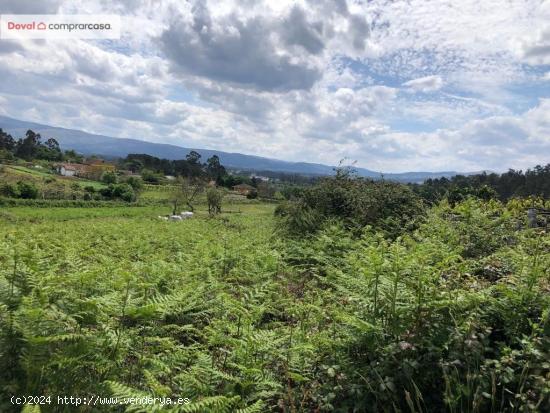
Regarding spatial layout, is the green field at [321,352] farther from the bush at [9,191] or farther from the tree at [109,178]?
the tree at [109,178]

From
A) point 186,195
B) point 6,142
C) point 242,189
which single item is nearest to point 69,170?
point 6,142

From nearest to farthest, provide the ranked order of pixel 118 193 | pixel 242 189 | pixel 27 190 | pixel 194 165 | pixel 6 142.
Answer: pixel 27 190, pixel 118 193, pixel 242 189, pixel 6 142, pixel 194 165

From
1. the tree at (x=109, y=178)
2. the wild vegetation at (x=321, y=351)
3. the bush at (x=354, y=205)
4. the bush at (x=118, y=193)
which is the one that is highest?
the bush at (x=354, y=205)

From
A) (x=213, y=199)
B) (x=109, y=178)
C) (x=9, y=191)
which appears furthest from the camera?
(x=109, y=178)

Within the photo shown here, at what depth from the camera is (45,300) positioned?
10.6 ft

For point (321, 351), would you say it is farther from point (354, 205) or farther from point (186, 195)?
point (186, 195)

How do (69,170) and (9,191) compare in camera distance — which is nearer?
(9,191)

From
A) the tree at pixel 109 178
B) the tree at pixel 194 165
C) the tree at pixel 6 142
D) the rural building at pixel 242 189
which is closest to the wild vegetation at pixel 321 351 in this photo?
the rural building at pixel 242 189

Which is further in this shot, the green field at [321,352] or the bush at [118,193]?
the bush at [118,193]

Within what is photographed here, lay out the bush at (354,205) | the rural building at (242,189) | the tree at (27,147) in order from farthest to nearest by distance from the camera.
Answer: the tree at (27,147), the rural building at (242,189), the bush at (354,205)

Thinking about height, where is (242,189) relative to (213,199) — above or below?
above

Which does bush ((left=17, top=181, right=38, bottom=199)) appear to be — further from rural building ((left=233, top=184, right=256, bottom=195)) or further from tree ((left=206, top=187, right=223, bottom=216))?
rural building ((left=233, top=184, right=256, bottom=195))

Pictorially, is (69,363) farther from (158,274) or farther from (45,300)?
(158,274)

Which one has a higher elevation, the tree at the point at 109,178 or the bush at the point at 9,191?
the tree at the point at 109,178
